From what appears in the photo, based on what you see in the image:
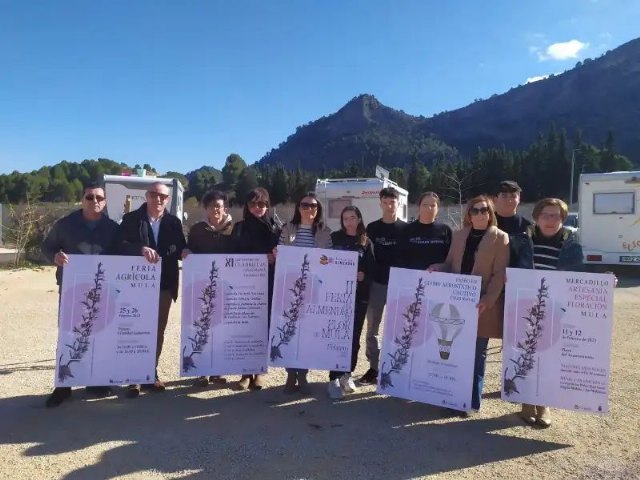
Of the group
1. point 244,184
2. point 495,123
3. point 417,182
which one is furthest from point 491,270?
point 495,123

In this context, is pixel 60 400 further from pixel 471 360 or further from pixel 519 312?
pixel 519 312

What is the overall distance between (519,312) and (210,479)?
2.43 metres

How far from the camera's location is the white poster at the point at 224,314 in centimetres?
439

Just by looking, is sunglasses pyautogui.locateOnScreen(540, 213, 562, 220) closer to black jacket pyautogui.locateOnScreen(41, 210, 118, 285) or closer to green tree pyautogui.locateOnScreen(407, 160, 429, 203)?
black jacket pyautogui.locateOnScreen(41, 210, 118, 285)

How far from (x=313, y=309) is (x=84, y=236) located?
199 cm

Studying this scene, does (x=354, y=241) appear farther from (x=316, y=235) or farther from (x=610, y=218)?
(x=610, y=218)

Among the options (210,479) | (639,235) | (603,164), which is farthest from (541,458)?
(603,164)

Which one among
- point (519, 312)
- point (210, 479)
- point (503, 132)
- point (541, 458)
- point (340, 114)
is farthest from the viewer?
point (340, 114)

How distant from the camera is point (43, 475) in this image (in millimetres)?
3070

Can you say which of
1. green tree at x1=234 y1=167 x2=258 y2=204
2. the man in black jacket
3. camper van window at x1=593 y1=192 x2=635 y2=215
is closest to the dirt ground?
the man in black jacket

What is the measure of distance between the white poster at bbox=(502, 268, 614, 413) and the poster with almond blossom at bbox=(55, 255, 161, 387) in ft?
9.29

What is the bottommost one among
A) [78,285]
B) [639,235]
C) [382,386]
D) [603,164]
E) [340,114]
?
[382,386]

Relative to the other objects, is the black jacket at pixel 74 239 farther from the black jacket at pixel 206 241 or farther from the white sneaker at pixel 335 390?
the white sneaker at pixel 335 390

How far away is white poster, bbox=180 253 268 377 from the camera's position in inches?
173
